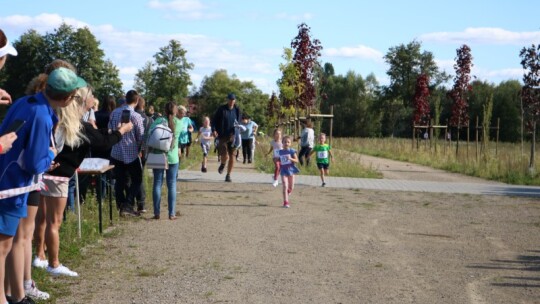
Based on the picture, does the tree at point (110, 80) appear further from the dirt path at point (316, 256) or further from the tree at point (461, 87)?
the dirt path at point (316, 256)

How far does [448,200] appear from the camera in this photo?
15.6m

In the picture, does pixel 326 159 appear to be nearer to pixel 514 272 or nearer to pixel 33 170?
pixel 514 272

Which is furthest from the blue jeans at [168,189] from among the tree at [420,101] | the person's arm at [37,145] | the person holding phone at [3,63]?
the tree at [420,101]

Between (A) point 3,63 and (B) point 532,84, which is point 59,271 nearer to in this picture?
(A) point 3,63

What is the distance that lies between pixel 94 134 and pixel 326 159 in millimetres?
11239

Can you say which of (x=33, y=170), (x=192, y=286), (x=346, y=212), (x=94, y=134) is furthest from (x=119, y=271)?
(x=346, y=212)

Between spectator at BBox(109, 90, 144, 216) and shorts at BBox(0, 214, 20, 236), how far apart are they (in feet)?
19.5

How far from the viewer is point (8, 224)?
15.9 ft

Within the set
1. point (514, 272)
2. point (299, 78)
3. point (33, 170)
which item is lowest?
point (514, 272)

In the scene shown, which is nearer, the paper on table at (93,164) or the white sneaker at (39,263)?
the white sneaker at (39,263)

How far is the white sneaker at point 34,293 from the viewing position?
19.4 ft

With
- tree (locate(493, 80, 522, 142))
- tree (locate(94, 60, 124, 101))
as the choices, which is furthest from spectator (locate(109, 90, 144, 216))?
tree (locate(94, 60, 124, 101))

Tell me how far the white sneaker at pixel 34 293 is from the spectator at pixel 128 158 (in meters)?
5.03

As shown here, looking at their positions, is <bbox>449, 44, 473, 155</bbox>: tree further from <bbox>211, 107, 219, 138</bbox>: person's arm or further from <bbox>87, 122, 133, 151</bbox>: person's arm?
<bbox>87, 122, 133, 151</bbox>: person's arm
